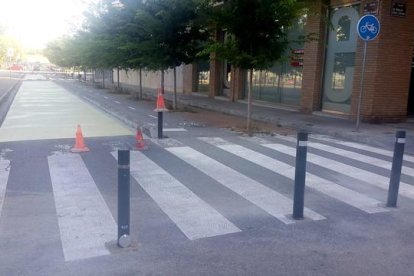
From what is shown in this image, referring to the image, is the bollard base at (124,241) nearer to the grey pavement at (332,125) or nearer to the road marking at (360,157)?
the road marking at (360,157)

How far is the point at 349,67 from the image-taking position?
51.5ft

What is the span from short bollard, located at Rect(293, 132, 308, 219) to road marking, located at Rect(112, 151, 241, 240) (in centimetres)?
83

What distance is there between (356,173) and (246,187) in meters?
2.34

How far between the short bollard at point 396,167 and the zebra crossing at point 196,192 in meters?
0.21

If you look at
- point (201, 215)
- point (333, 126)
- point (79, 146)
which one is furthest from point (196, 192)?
point (333, 126)

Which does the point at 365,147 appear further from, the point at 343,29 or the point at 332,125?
the point at 343,29

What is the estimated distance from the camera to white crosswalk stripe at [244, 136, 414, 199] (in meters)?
7.06

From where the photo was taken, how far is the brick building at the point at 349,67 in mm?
14102

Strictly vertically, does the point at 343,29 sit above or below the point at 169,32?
above

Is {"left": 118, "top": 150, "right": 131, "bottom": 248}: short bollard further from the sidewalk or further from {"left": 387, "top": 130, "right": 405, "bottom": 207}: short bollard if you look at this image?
the sidewalk

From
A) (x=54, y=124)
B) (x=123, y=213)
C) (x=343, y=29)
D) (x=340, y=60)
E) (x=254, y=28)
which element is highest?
(x=343, y=29)

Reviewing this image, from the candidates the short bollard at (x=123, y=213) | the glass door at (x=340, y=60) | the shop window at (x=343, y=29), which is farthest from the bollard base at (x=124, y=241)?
the shop window at (x=343, y=29)

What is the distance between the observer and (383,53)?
14.1 meters

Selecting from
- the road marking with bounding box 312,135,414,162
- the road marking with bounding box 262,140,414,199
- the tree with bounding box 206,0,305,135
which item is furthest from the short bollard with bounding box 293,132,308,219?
the tree with bounding box 206,0,305,135
